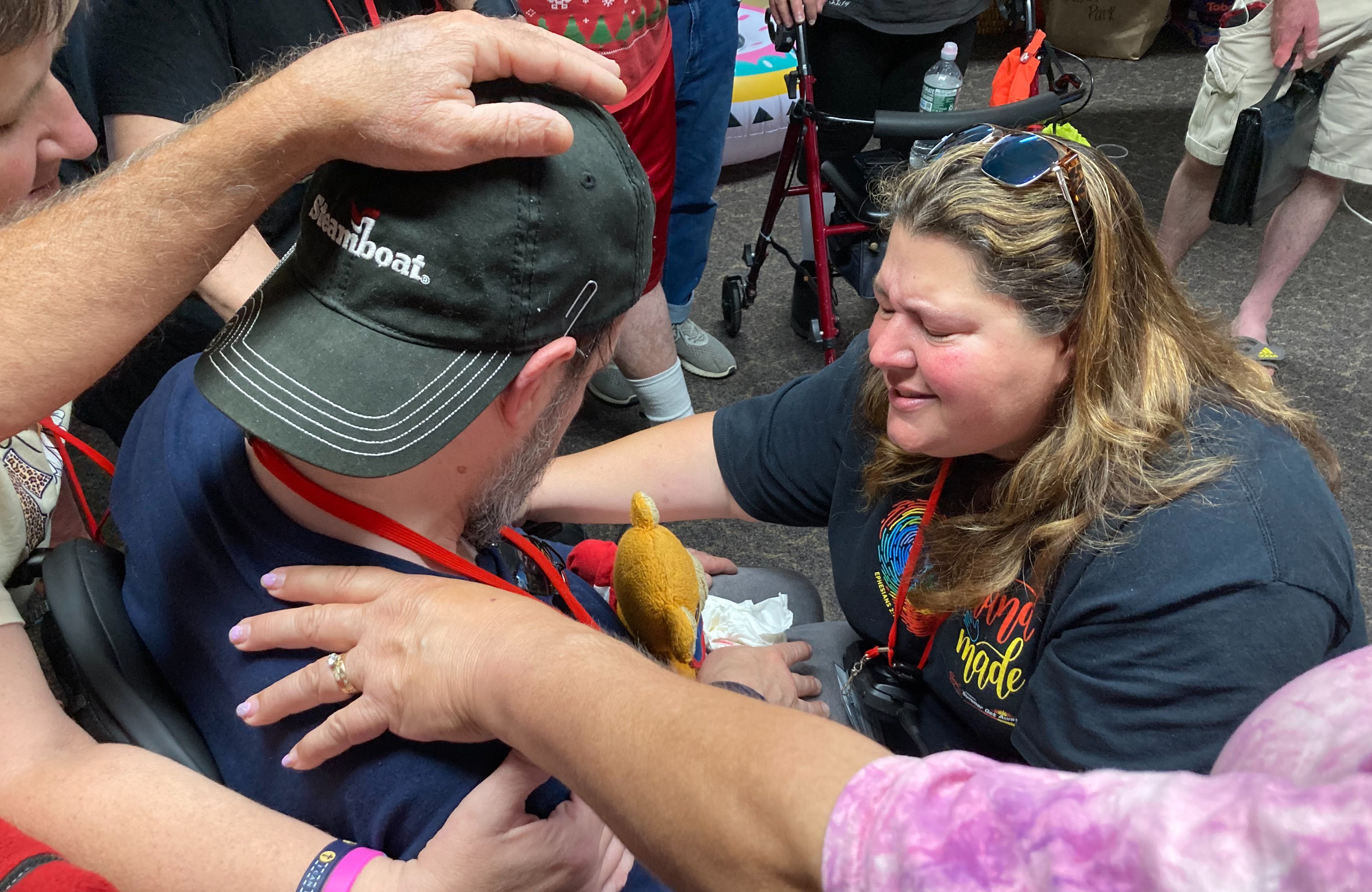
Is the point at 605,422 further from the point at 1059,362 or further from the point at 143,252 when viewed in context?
the point at 143,252

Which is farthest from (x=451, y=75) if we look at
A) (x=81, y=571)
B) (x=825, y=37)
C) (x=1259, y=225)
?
(x=1259, y=225)

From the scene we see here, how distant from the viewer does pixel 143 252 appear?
2.72ft

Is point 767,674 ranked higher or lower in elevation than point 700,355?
higher

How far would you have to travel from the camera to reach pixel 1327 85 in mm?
2920

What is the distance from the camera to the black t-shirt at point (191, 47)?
1.53 meters

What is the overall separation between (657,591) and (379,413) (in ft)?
1.98

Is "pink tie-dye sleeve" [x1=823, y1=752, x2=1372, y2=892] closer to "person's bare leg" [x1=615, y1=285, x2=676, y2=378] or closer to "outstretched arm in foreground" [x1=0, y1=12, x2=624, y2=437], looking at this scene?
"outstretched arm in foreground" [x1=0, y1=12, x2=624, y2=437]

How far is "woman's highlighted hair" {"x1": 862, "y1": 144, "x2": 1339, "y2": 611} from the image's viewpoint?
1.26m

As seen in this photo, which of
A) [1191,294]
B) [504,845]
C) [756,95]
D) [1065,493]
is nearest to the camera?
[504,845]

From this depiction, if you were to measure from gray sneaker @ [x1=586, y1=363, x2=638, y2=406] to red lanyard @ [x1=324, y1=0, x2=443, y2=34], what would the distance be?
4.78ft

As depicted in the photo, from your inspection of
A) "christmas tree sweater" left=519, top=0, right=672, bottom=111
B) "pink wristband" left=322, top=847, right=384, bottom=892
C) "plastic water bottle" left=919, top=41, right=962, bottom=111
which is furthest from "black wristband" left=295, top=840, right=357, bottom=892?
"plastic water bottle" left=919, top=41, right=962, bottom=111

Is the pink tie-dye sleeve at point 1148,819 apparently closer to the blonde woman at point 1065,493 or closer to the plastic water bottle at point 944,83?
the blonde woman at point 1065,493

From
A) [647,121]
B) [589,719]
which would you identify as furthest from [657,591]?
[647,121]

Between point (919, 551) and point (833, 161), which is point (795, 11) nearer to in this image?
point (833, 161)
